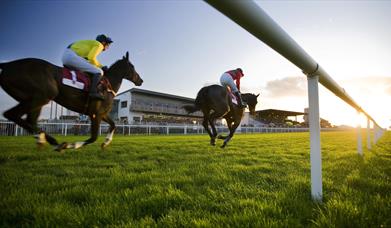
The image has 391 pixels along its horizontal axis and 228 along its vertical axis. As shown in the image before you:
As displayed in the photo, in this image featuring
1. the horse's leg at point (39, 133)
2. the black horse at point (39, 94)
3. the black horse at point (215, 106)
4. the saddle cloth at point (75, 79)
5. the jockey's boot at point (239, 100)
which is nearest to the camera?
the horse's leg at point (39, 133)

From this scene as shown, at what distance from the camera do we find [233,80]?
5.43m

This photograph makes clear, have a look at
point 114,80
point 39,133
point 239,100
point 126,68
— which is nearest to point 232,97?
point 239,100

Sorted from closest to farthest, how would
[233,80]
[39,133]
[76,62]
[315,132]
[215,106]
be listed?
1. [39,133]
2. [315,132]
3. [76,62]
4. [215,106]
5. [233,80]

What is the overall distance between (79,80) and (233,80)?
144 inches

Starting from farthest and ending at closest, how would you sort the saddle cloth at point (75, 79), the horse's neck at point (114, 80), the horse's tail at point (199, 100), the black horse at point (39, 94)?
1. the horse's tail at point (199, 100)
2. the horse's neck at point (114, 80)
3. the saddle cloth at point (75, 79)
4. the black horse at point (39, 94)

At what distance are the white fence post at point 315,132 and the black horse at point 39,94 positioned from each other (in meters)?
2.24

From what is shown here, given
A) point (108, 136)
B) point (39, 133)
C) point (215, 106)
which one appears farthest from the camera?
point (215, 106)

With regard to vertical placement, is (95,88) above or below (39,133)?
above

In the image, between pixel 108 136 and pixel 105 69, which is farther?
pixel 105 69

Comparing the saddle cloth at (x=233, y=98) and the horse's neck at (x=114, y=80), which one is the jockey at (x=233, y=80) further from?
the horse's neck at (x=114, y=80)

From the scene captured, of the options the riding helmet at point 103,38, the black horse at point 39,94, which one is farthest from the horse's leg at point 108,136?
the riding helmet at point 103,38

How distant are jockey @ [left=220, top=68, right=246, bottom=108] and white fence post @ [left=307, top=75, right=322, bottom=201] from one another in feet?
10.6

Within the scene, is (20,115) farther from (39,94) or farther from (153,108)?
(153,108)

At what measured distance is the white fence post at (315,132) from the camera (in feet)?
6.79
